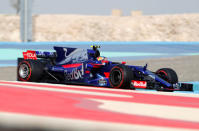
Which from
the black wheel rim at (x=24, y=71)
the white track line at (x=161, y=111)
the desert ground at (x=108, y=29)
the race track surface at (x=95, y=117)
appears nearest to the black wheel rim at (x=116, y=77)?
the black wheel rim at (x=24, y=71)

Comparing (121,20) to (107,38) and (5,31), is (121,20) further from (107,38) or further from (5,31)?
(5,31)

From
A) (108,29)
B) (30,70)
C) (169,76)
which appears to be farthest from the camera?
(108,29)

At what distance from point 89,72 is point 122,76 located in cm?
111

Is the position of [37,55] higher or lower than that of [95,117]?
higher

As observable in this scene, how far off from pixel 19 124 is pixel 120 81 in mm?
5600

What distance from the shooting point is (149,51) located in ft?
75.2

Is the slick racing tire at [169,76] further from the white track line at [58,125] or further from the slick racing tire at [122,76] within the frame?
the white track line at [58,125]

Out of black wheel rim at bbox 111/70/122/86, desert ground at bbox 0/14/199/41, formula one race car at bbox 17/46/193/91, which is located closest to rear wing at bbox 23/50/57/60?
formula one race car at bbox 17/46/193/91

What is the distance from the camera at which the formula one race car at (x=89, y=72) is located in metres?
8.14

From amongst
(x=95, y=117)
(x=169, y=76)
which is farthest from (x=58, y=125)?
(x=169, y=76)

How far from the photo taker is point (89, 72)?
8812 mm

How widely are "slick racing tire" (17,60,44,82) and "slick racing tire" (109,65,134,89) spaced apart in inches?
80.7

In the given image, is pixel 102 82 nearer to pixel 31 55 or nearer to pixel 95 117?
pixel 31 55

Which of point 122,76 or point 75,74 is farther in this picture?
point 75,74
